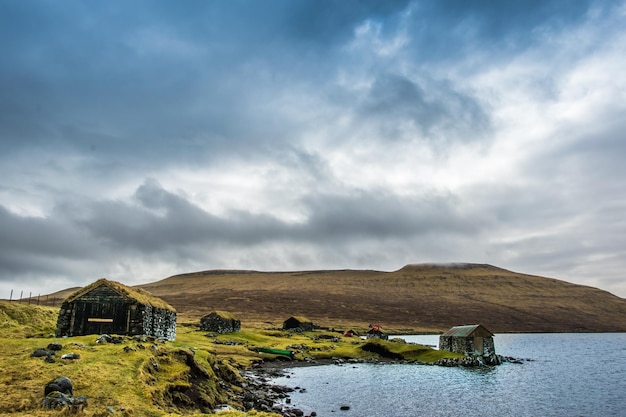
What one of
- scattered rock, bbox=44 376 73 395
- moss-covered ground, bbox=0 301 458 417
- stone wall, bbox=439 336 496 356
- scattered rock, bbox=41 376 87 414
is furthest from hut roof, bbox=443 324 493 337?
scattered rock, bbox=41 376 87 414

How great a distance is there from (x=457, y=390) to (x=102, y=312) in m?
40.2

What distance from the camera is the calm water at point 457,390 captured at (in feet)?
127

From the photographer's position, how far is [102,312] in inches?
1861

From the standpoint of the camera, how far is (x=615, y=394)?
1932 inches

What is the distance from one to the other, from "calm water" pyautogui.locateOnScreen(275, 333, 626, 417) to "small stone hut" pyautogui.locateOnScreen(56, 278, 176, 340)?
17.8m

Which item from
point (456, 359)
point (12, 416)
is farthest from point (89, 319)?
point (456, 359)

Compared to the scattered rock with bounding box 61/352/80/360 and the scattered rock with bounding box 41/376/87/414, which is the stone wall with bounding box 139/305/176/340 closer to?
the scattered rock with bounding box 61/352/80/360

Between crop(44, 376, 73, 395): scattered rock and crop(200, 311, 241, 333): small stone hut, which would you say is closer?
crop(44, 376, 73, 395): scattered rock

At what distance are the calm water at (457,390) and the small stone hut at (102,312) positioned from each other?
1783 cm

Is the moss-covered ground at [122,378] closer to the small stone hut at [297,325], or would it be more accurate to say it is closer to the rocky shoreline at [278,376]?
the rocky shoreline at [278,376]

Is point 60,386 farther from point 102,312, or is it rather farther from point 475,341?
point 475,341

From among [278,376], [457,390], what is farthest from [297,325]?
[457,390]

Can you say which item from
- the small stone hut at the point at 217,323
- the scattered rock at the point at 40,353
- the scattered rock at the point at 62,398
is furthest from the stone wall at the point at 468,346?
the scattered rock at the point at 62,398

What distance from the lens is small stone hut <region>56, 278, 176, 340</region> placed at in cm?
4681
